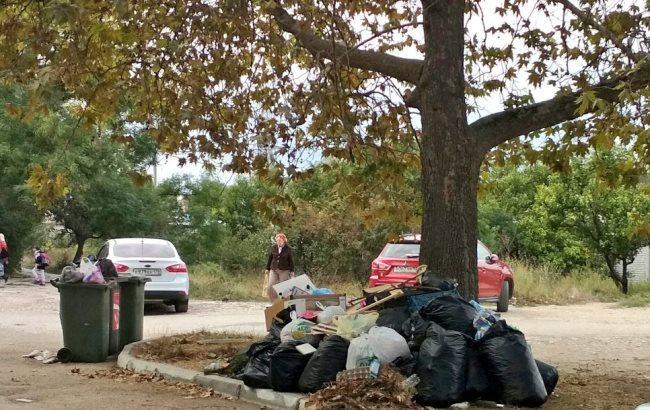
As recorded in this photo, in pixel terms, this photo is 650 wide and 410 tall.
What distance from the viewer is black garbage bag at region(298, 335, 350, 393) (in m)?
7.65

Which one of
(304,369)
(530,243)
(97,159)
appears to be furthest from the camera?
(530,243)

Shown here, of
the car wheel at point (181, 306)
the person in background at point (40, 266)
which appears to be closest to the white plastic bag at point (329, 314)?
the car wheel at point (181, 306)

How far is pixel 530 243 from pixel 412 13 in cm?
2342

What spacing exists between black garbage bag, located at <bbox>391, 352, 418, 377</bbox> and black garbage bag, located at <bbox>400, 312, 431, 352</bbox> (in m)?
0.14

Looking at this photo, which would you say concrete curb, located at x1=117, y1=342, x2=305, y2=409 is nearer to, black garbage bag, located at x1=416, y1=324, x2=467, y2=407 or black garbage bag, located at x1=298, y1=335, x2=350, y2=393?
black garbage bag, located at x1=298, y1=335, x2=350, y2=393

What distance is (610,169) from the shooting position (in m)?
12.6

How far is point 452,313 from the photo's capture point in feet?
25.6

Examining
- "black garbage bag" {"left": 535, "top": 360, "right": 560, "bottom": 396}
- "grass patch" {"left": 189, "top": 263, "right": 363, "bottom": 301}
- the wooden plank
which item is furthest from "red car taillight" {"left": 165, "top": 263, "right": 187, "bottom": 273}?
"black garbage bag" {"left": 535, "top": 360, "right": 560, "bottom": 396}

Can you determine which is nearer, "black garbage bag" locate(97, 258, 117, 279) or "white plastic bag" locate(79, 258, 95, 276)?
"white plastic bag" locate(79, 258, 95, 276)

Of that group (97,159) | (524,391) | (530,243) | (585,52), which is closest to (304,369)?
(524,391)

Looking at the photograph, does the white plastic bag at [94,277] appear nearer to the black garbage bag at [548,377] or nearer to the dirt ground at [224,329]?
the dirt ground at [224,329]

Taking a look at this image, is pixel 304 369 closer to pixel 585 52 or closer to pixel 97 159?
pixel 585 52

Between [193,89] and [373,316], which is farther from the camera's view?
[193,89]

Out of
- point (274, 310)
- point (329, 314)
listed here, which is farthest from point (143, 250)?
point (329, 314)
